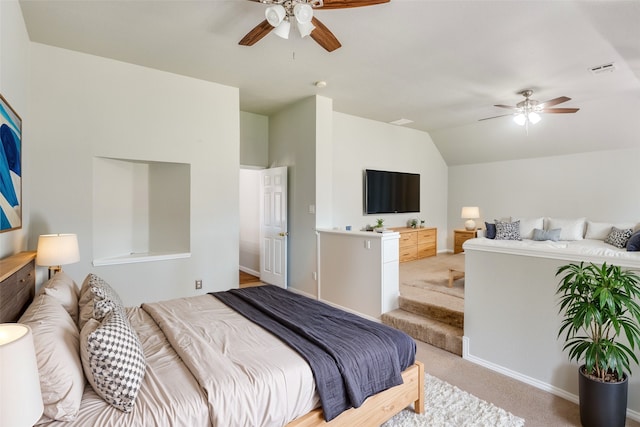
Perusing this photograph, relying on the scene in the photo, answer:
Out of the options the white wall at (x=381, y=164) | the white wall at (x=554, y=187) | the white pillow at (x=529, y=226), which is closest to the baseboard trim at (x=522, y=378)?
the white wall at (x=381, y=164)

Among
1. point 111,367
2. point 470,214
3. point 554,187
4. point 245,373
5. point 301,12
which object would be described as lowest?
point 245,373

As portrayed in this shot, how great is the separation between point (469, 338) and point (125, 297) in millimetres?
3559

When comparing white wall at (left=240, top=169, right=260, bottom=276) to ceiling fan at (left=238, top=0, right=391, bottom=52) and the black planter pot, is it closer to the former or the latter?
ceiling fan at (left=238, top=0, right=391, bottom=52)

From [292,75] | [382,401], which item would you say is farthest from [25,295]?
[292,75]

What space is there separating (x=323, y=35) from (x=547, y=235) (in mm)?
5204

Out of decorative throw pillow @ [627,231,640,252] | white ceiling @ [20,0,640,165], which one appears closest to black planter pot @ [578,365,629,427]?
white ceiling @ [20,0,640,165]

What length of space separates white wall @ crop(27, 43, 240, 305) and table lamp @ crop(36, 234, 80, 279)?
2.52 ft

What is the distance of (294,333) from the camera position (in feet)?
6.67

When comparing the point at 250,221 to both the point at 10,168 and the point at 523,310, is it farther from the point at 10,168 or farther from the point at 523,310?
the point at 523,310

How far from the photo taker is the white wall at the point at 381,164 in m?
5.45

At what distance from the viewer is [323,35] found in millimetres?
2395

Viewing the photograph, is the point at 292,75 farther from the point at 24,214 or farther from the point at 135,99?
the point at 24,214

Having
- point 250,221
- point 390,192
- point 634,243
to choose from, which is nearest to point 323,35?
point 390,192

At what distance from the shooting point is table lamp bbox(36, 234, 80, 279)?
244 centimetres
